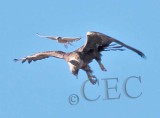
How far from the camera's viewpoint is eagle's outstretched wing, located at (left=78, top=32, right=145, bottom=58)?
53.4ft

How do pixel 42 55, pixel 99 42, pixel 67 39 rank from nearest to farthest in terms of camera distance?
pixel 99 42, pixel 67 39, pixel 42 55

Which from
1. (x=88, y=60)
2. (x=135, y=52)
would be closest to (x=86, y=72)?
(x=88, y=60)

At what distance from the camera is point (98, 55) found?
680 inches

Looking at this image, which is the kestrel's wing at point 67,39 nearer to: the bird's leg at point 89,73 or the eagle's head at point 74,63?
the eagle's head at point 74,63

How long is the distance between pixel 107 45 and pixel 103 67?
21.2 inches

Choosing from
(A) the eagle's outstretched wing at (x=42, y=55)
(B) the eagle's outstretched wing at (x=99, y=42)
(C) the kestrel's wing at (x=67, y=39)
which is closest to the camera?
(B) the eagle's outstretched wing at (x=99, y=42)

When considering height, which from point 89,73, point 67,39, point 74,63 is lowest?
point 89,73

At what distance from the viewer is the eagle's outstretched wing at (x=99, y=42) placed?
53.4ft

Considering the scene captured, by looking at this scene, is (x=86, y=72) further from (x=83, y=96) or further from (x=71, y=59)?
(x=83, y=96)

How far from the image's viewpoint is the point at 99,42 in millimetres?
16750

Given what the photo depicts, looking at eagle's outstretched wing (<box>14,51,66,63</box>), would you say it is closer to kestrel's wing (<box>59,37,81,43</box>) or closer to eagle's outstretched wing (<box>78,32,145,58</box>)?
kestrel's wing (<box>59,37,81,43</box>)

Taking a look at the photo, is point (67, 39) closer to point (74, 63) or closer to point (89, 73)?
point (74, 63)

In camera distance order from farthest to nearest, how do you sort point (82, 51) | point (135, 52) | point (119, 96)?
point (119, 96) < point (82, 51) < point (135, 52)

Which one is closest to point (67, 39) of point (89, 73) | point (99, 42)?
point (89, 73)
